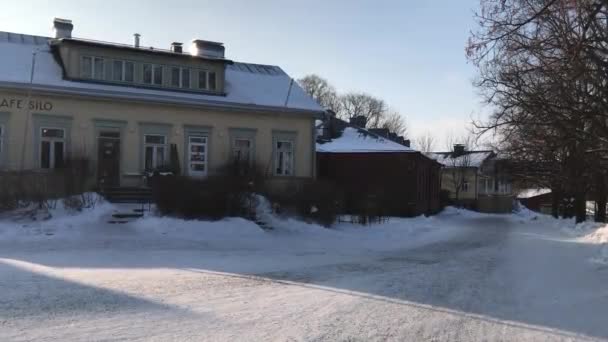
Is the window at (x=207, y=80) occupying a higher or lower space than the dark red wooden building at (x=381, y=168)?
higher

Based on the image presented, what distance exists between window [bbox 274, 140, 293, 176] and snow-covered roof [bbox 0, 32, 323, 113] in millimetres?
1743

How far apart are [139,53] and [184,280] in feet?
58.5

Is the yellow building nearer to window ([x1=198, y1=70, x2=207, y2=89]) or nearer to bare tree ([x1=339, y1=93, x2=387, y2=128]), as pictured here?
window ([x1=198, y1=70, x2=207, y2=89])

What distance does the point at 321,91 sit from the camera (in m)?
79.4

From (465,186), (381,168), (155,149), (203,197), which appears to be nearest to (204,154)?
(155,149)

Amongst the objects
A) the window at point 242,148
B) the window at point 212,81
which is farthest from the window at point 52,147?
the window at point 242,148

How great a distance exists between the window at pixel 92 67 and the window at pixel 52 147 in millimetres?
2713

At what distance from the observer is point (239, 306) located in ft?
29.2

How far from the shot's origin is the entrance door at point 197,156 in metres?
27.4

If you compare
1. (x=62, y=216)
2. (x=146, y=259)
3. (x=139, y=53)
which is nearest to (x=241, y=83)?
(x=139, y=53)

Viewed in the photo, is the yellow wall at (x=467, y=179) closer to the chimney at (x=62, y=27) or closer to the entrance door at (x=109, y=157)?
the entrance door at (x=109, y=157)

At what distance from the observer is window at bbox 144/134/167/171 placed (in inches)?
1040

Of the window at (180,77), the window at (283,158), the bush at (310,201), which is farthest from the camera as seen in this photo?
the window at (283,158)

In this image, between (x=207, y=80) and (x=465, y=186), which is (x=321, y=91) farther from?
(x=207, y=80)
